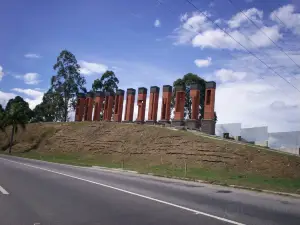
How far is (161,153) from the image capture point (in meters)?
37.9

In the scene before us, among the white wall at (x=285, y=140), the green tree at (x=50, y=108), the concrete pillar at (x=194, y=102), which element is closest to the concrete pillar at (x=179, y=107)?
the concrete pillar at (x=194, y=102)

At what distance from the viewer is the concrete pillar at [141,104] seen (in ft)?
168

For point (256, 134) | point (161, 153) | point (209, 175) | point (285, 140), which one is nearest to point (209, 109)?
point (161, 153)

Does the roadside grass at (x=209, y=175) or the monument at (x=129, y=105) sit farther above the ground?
the monument at (x=129, y=105)

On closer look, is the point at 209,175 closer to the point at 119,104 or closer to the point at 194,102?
the point at 194,102

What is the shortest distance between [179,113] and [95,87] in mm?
39534

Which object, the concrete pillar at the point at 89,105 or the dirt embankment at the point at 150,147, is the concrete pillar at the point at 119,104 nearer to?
the dirt embankment at the point at 150,147

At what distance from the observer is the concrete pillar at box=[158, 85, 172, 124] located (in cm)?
4766

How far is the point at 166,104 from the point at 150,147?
359 inches

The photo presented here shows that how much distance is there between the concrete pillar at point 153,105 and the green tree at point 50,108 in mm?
36884

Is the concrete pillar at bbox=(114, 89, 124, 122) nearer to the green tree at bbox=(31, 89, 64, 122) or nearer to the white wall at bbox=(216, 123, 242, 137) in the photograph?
the white wall at bbox=(216, 123, 242, 137)

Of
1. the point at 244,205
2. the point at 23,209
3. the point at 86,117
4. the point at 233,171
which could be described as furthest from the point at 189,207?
the point at 86,117

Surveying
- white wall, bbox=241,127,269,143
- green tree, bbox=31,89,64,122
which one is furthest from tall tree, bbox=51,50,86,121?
white wall, bbox=241,127,269,143

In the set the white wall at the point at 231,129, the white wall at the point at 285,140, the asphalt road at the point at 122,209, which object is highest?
the white wall at the point at 231,129
